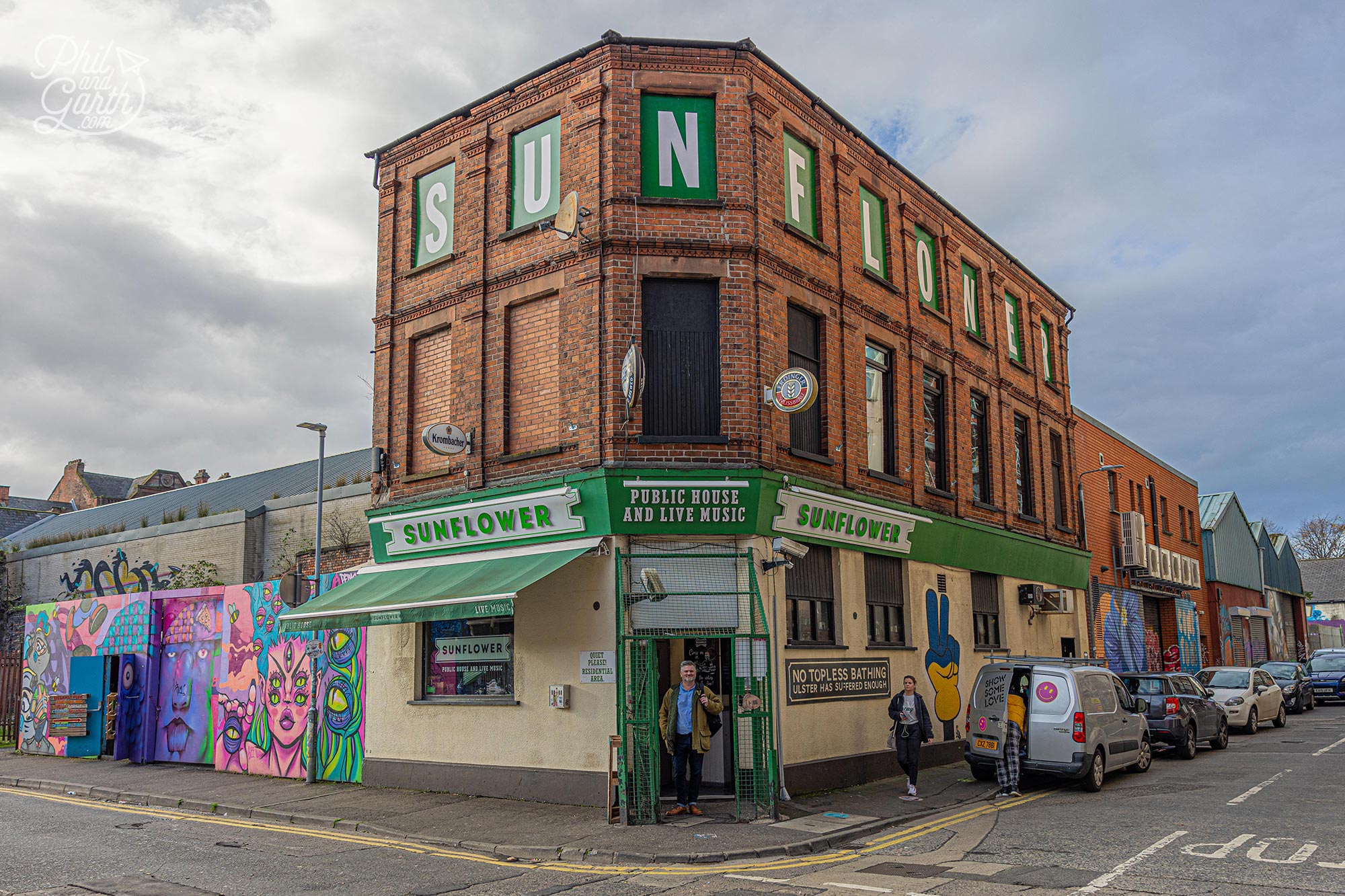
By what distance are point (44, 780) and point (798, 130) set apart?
1620cm

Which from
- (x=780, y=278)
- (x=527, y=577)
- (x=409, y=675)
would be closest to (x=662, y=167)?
(x=780, y=278)

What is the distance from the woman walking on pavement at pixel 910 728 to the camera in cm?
1384

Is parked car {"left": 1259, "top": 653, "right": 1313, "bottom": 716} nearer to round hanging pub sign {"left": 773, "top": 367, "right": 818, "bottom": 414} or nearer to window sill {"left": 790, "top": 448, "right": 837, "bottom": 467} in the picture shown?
window sill {"left": 790, "top": 448, "right": 837, "bottom": 467}

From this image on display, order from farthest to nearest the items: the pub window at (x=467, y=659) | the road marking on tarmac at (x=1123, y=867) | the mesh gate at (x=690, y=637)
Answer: the pub window at (x=467, y=659)
the mesh gate at (x=690, y=637)
the road marking on tarmac at (x=1123, y=867)

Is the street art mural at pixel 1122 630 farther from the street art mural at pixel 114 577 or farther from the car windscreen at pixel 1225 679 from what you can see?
the street art mural at pixel 114 577

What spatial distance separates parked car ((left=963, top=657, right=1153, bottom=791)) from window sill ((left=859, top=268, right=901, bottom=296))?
22.1 ft

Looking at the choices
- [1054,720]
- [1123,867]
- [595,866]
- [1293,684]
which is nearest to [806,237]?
[1054,720]

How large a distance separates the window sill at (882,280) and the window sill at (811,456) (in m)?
3.64

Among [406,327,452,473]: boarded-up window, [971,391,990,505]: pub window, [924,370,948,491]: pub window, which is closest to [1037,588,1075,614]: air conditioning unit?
[971,391,990,505]: pub window

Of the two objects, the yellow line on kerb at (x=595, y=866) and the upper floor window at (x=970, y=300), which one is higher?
the upper floor window at (x=970, y=300)

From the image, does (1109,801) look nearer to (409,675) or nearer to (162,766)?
(409,675)

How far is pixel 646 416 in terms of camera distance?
14188mm

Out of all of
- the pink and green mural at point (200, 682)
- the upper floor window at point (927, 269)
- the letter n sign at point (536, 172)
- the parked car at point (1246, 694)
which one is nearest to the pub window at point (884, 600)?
the upper floor window at point (927, 269)

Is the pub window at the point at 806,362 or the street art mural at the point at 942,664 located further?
the street art mural at the point at 942,664
